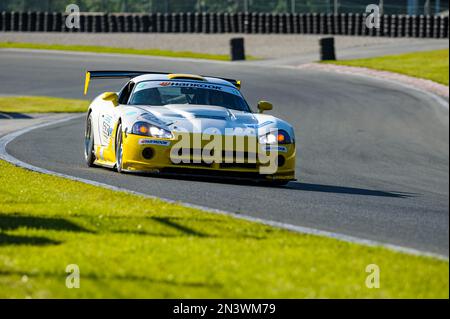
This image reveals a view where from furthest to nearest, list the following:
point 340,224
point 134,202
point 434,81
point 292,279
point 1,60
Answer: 1. point 1,60
2. point 434,81
3. point 134,202
4. point 340,224
5. point 292,279

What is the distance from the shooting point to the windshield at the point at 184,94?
41.5ft

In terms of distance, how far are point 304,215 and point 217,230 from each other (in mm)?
1245

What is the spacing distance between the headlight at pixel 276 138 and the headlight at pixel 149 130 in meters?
0.99

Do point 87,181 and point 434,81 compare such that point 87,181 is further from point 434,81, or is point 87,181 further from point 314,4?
point 314,4

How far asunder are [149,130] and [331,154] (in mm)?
6273

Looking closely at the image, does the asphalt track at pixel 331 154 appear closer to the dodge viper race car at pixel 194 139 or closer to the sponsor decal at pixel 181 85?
the dodge viper race car at pixel 194 139

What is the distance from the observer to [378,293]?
567 cm

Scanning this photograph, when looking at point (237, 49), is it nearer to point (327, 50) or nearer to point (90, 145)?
point (327, 50)

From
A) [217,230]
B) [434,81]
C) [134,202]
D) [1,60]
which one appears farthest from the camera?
[1,60]

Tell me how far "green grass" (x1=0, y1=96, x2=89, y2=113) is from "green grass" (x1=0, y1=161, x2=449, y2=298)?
16.9 m

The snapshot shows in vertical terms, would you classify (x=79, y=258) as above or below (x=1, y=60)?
above

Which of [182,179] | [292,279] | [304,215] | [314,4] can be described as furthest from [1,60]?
[292,279]

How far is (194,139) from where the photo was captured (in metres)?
11.4

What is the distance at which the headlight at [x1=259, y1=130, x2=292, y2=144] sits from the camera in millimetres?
11602
